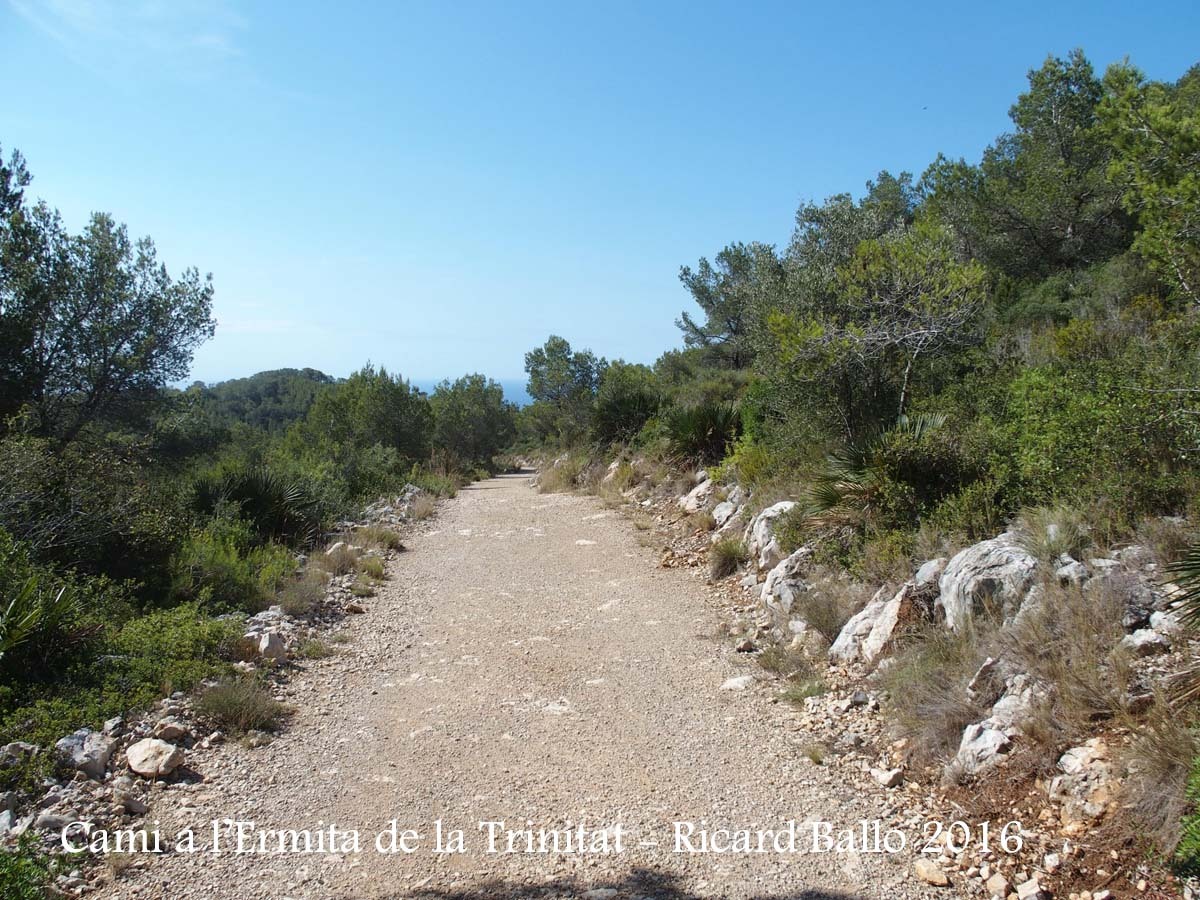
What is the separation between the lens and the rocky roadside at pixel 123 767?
12.4 ft

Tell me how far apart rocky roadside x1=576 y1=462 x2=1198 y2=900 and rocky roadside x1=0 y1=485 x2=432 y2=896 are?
4288 millimetres

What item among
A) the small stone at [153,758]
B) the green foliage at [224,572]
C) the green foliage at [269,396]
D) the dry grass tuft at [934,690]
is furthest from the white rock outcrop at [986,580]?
the green foliage at [269,396]

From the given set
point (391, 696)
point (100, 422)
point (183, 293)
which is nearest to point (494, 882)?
point (391, 696)

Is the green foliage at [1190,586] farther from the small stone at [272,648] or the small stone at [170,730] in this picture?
the small stone at [272,648]

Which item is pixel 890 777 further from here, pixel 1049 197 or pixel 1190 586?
pixel 1049 197

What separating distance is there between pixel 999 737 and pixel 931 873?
1039 mm

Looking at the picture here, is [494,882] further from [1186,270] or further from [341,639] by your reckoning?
[1186,270]

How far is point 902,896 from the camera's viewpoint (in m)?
3.43

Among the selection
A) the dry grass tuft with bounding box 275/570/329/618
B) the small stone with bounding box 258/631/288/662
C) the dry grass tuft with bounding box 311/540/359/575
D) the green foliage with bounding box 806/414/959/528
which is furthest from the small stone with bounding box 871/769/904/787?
the dry grass tuft with bounding box 311/540/359/575

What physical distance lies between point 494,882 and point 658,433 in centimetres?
1467

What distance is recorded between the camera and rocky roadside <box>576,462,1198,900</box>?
337 centimetres

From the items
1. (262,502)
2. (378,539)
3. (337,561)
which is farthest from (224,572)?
(378,539)

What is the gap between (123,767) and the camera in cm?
457

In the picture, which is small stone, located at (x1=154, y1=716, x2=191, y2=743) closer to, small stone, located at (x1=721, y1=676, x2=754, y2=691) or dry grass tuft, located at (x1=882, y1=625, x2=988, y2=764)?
small stone, located at (x1=721, y1=676, x2=754, y2=691)
